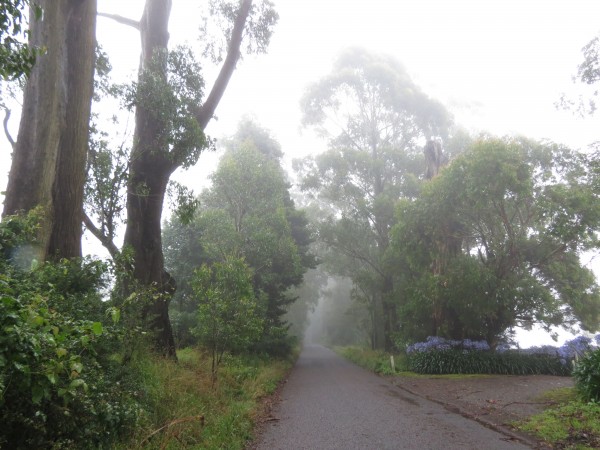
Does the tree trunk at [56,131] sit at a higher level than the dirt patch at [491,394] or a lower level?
higher

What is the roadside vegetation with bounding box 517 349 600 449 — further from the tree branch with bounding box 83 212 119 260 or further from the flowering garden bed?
the tree branch with bounding box 83 212 119 260

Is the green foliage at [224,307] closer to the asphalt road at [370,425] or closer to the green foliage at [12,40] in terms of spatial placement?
the asphalt road at [370,425]

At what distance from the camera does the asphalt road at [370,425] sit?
236 inches

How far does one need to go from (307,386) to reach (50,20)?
11.8 m

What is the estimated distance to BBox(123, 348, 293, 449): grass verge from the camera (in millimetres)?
5051

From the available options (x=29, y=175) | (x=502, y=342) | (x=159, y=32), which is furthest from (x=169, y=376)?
(x=502, y=342)

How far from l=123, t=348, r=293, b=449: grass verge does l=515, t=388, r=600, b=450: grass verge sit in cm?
445

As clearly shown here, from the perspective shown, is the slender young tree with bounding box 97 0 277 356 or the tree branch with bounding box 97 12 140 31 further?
the tree branch with bounding box 97 12 140 31

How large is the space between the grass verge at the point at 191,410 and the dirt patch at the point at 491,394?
4.34 metres

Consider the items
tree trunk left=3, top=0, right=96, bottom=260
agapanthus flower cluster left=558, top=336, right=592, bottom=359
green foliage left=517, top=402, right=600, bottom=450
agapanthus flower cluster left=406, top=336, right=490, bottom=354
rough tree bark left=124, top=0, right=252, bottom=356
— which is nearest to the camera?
green foliage left=517, top=402, right=600, bottom=450

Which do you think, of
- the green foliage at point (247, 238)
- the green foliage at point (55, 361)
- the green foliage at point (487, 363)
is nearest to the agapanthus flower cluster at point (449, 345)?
the green foliage at point (487, 363)

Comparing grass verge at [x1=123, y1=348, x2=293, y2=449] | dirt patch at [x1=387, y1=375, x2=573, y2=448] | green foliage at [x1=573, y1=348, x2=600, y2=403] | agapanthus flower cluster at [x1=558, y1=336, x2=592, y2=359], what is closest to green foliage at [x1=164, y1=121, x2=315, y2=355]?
dirt patch at [x1=387, y1=375, x2=573, y2=448]

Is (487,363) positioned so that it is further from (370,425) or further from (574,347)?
(370,425)

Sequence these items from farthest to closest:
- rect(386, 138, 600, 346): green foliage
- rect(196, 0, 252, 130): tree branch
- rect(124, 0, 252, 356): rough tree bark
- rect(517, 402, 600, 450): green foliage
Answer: rect(386, 138, 600, 346): green foliage < rect(196, 0, 252, 130): tree branch < rect(124, 0, 252, 356): rough tree bark < rect(517, 402, 600, 450): green foliage
